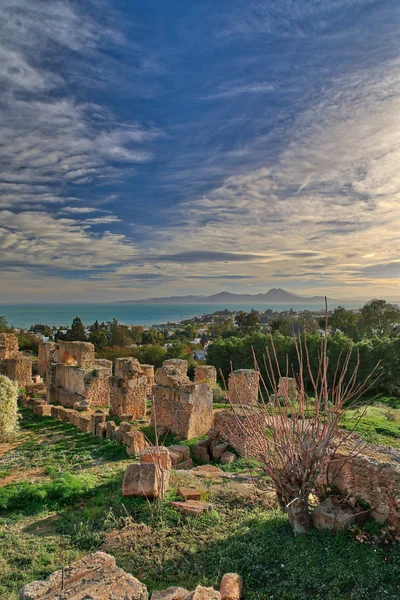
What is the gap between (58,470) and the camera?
35.4ft

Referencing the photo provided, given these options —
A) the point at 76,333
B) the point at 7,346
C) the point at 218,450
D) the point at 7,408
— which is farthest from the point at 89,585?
the point at 76,333

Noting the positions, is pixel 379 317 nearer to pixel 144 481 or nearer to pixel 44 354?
pixel 44 354

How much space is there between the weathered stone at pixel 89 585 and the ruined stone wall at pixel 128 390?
39.8ft

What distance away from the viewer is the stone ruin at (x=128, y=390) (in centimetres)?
1678

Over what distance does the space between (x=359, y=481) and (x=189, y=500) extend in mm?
3163

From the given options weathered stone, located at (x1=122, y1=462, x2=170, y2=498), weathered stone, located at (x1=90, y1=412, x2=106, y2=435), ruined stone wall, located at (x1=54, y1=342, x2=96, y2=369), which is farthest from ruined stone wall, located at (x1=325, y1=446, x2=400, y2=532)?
ruined stone wall, located at (x1=54, y1=342, x2=96, y2=369)

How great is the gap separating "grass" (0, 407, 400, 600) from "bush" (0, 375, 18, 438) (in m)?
4.49

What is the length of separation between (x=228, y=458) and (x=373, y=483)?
17.5 feet

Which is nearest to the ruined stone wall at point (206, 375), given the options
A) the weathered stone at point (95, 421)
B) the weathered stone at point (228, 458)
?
the weathered stone at point (95, 421)

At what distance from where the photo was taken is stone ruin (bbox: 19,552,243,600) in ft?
13.7

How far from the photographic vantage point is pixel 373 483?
6.32 meters

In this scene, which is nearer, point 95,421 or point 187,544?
point 187,544

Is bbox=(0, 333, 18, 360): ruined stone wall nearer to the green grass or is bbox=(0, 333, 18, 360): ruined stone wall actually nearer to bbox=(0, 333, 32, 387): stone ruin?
bbox=(0, 333, 32, 387): stone ruin

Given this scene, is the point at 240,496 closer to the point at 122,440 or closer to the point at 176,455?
the point at 176,455
